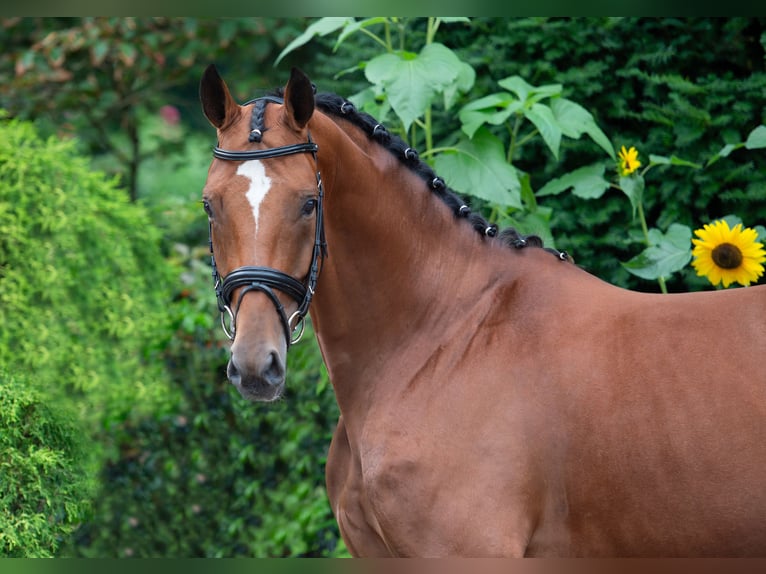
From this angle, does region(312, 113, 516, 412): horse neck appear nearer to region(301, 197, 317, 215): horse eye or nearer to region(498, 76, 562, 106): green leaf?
region(301, 197, 317, 215): horse eye

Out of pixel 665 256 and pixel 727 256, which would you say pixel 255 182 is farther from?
pixel 665 256

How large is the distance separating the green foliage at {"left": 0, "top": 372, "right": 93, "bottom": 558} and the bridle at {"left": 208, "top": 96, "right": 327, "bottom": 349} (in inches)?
34.0

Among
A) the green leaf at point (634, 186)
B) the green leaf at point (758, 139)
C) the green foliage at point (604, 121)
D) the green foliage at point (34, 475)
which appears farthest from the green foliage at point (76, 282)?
the green leaf at point (758, 139)

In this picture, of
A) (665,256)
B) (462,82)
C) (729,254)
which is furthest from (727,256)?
(462,82)

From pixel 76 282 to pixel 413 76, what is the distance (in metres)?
2.01

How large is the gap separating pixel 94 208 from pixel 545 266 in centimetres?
267

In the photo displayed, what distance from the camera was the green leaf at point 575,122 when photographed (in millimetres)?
Result: 3588

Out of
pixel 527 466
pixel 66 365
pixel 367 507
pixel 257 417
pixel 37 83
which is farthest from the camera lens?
pixel 37 83

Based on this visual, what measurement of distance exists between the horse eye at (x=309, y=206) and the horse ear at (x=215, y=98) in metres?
0.34

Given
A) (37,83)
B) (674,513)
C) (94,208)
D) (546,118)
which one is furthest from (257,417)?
(37,83)

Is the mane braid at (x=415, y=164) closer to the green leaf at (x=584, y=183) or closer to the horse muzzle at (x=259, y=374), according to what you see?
the horse muzzle at (x=259, y=374)

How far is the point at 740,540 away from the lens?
7.16ft

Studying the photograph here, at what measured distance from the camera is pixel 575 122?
3621 mm

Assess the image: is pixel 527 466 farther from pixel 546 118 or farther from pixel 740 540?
pixel 546 118
